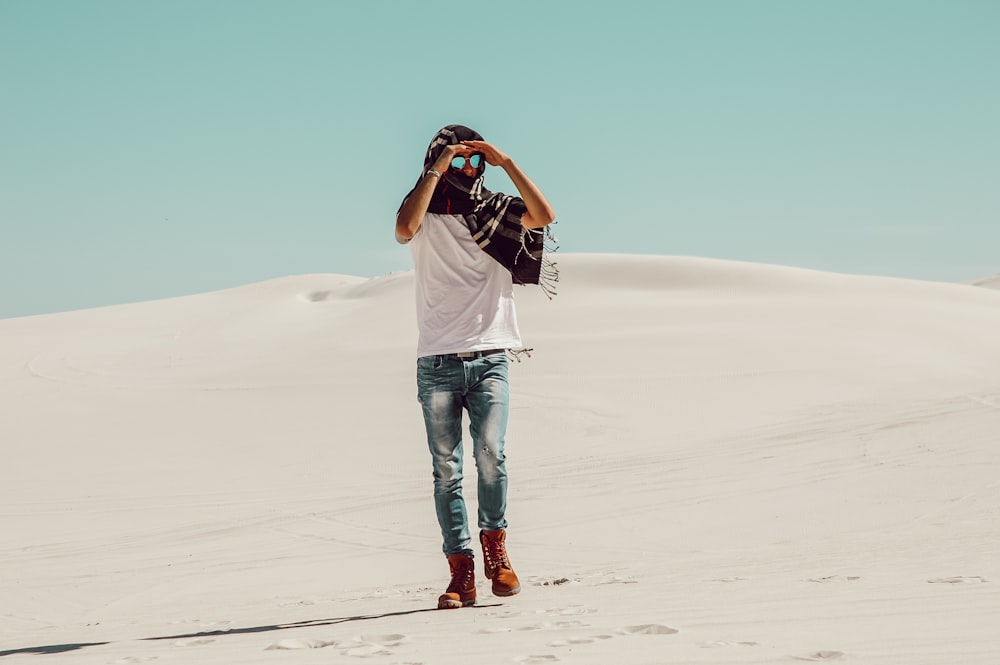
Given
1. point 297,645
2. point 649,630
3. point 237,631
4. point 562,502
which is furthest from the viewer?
point 562,502

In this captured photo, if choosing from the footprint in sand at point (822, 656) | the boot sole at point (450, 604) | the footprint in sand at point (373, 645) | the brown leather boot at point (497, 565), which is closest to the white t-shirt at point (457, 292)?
the brown leather boot at point (497, 565)

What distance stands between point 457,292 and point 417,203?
0.41m

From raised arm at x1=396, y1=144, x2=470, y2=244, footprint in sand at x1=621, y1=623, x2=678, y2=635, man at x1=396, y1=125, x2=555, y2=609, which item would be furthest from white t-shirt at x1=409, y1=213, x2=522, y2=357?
footprint in sand at x1=621, y1=623, x2=678, y2=635

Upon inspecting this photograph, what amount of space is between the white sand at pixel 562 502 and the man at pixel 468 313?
37 centimetres

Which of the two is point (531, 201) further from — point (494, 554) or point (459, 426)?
point (494, 554)

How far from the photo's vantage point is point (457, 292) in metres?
4.18

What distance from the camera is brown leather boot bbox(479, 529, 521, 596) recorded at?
168 inches

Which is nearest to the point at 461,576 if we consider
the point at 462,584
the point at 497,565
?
the point at 462,584

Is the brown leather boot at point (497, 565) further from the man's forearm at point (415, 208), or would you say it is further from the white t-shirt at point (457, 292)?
the man's forearm at point (415, 208)

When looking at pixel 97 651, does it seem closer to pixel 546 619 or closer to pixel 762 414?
pixel 546 619

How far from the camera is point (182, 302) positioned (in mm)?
37219

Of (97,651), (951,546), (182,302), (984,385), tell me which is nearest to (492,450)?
(97,651)

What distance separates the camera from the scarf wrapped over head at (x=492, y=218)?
13.6 feet

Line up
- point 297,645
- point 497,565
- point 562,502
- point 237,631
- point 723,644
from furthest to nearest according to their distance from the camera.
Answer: point 562,502 → point 497,565 → point 237,631 → point 297,645 → point 723,644
